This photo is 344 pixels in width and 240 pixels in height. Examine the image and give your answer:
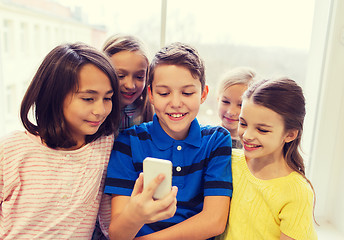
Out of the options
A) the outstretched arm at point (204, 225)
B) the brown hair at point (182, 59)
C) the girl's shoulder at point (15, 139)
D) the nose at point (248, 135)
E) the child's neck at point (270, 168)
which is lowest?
the outstretched arm at point (204, 225)

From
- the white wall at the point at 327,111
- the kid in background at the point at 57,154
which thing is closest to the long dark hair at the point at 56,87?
the kid in background at the point at 57,154

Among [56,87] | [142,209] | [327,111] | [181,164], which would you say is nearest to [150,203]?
[142,209]

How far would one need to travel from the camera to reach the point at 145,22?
4.85ft

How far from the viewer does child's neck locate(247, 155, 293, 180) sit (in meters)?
0.95

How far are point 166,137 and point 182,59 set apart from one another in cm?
26

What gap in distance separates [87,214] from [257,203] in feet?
1.77

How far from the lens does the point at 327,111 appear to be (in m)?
1.40

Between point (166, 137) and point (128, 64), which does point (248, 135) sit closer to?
point (166, 137)

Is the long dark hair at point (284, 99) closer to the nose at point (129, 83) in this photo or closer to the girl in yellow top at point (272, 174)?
the girl in yellow top at point (272, 174)

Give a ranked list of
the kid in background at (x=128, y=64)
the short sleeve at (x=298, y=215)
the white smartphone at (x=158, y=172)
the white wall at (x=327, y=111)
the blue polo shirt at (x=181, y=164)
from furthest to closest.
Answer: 1. the white wall at (x=327, y=111)
2. the kid in background at (x=128, y=64)
3. the blue polo shirt at (x=181, y=164)
4. the short sleeve at (x=298, y=215)
5. the white smartphone at (x=158, y=172)

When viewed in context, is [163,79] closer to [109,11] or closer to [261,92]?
[261,92]

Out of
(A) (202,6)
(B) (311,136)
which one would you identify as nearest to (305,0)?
(A) (202,6)

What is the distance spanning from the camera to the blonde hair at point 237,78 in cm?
125

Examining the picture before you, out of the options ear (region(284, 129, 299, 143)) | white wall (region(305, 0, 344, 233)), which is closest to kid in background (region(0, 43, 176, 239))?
ear (region(284, 129, 299, 143))
